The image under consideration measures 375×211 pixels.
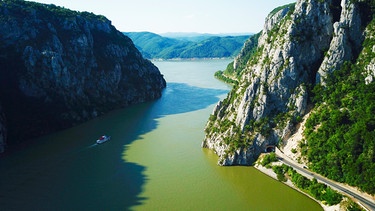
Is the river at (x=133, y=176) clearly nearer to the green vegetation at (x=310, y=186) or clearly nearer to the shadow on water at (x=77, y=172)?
the shadow on water at (x=77, y=172)

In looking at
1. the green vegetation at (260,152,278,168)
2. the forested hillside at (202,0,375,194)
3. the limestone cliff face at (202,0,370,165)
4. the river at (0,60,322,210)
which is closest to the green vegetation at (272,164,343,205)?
the river at (0,60,322,210)

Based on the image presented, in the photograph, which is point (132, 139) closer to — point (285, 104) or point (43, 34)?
point (285, 104)

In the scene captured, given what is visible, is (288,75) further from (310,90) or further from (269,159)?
(269,159)

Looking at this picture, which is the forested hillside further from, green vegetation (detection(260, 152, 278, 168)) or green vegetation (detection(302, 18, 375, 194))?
green vegetation (detection(260, 152, 278, 168))

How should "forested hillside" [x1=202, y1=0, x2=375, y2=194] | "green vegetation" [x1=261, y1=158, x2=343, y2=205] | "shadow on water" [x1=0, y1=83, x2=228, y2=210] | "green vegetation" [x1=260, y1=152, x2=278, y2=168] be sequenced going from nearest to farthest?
"green vegetation" [x1=261, y1=158, x2=343, y2=205] → "shadow on water" [x1=0, y1=83, x2=228, y2=210] → "forested hillside" [x1=202, y1=0, x2=375, y2=194] → "green vegetation" [x1=260, y1=152, x2=278, y2=168]

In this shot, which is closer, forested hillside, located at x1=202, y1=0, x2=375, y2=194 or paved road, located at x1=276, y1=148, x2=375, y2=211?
paved road, located at x1=276, y1=148, x2=375, y2=211

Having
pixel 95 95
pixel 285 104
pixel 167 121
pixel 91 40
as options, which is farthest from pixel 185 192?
pixel 91 40

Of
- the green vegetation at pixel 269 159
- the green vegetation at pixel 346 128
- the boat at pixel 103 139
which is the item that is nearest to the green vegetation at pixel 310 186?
the green vegetation at pixel 269 159
